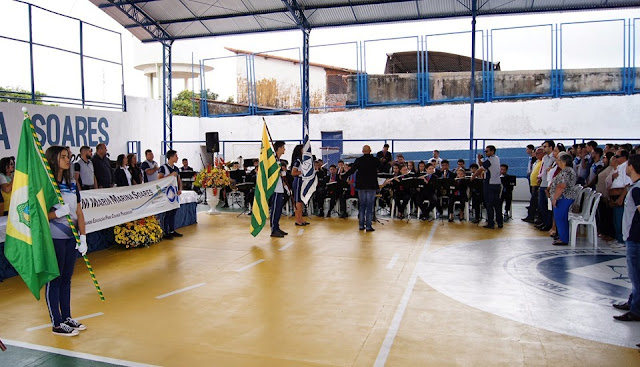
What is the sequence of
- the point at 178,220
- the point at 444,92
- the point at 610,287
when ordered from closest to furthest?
1. the point at 610,287
2. the point at 178,220
3. the point at 444,92

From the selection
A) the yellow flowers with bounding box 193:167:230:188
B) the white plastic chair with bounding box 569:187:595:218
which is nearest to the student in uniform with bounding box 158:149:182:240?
the yellow flowers with bounding box 193:167:230:188

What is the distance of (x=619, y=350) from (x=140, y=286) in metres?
5.79

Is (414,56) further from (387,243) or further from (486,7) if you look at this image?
(387,243)

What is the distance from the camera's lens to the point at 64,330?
5.11 m

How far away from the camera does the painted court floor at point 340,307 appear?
461 cm

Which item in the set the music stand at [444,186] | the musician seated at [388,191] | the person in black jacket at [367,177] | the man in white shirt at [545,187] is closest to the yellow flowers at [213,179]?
the person in black jacket at [367,177]

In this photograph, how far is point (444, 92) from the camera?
71.7ft

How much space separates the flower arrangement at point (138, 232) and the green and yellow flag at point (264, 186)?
1.97 metres

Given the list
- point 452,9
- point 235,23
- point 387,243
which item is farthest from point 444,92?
point 387,243

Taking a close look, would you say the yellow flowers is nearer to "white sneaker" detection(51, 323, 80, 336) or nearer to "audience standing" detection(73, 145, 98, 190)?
"audience standing" detection(73, 145, 98, 190)

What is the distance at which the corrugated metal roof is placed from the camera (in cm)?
1520

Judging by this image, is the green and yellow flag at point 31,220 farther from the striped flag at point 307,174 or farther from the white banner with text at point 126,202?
the striped flag at point 307,174

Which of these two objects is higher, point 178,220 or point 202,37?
point 202,37

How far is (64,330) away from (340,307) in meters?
3.00
